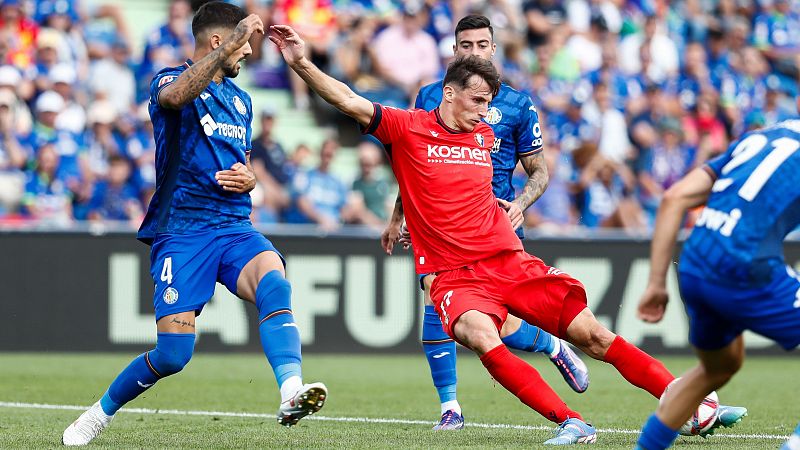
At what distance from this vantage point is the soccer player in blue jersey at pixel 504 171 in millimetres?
8594

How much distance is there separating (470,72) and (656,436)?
2.50 m

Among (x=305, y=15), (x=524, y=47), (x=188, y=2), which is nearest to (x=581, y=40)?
(x=524, y=47)

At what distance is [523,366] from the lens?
274 inches

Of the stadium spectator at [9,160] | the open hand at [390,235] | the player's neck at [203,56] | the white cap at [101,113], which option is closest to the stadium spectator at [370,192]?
the white cap at [101,113]

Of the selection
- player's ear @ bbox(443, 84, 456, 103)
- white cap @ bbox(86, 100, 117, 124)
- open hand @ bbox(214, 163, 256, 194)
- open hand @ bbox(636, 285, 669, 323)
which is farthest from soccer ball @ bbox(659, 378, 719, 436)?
white cap @ bbox(86, 100, 117, 124)

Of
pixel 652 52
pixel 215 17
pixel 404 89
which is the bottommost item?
pixel 404 89

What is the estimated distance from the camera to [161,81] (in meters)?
7.24

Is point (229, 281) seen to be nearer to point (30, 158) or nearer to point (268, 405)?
point (268, 405)

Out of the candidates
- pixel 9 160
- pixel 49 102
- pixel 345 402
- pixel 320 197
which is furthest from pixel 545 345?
pixel 49 102

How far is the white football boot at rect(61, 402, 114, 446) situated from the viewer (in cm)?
727

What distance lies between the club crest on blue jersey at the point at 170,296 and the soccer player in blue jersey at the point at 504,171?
5.70 feet

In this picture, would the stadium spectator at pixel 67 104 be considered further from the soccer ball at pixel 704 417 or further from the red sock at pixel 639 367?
the soccer ball at pixel 704 417

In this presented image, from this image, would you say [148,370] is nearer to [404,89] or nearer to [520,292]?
[520,292]

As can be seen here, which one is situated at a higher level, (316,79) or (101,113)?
(316,79)
